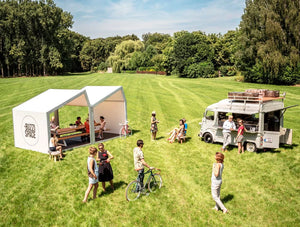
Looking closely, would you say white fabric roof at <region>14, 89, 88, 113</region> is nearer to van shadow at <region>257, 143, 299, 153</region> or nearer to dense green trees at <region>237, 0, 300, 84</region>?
van shadow at <region>257, 143, 299, 153</region>

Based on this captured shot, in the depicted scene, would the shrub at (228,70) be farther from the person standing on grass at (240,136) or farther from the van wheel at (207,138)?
the person standing on grass at (240,136)

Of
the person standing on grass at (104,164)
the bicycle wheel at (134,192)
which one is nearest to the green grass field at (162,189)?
the bicycle wheel at (134,192)

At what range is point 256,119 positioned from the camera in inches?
564

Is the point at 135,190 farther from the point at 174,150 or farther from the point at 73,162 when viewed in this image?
the point at 174,150

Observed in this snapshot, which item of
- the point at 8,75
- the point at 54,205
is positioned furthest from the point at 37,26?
the point at 54,205

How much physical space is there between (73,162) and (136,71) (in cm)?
7492

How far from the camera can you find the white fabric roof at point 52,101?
13523 mm

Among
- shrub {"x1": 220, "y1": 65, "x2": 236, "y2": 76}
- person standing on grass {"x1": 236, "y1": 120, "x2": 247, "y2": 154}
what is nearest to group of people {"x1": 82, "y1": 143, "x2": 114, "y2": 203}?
person standing on grass {"x1": 236, "y1": 120, "x2": 247, "y2": 154}

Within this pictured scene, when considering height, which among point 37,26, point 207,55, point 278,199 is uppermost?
point 37,26

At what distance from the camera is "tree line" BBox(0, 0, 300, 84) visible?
131ft

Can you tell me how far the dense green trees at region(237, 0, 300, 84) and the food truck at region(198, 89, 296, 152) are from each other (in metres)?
28.7

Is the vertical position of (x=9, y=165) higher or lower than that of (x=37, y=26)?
lower

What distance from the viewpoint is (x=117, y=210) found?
9188mm

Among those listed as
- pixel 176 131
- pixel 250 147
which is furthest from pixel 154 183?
pixel 176 131
